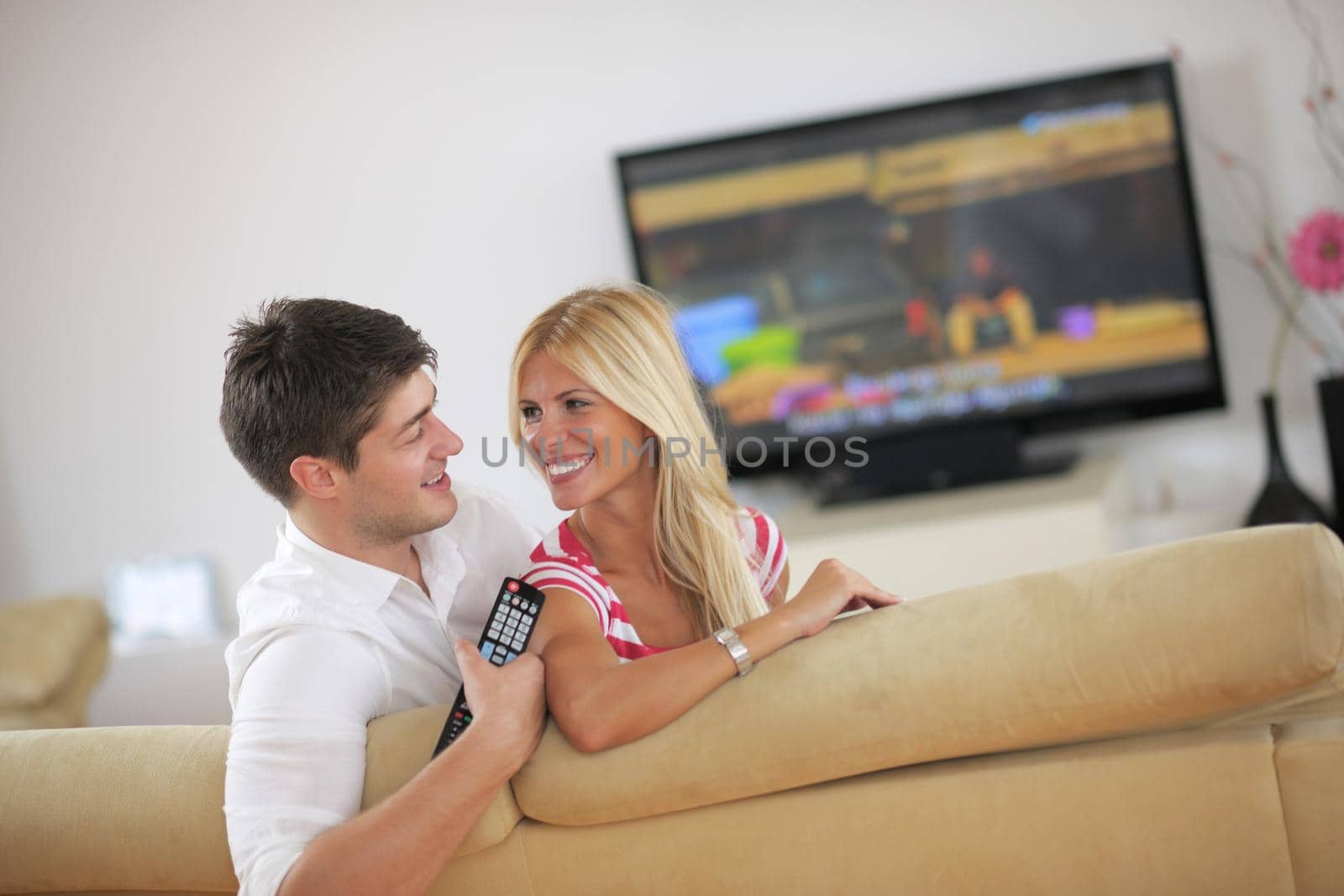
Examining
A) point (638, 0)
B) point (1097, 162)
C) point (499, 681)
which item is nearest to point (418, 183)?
point (638, 0)

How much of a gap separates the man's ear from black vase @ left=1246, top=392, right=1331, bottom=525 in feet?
8.64

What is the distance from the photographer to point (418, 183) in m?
4.17

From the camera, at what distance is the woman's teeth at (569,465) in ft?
5.51

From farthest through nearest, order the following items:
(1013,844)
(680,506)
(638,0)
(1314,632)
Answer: (638,0)
(680,506)
(1013,844)
(1314,632)

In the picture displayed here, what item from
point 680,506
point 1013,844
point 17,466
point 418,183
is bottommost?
point 1013,844

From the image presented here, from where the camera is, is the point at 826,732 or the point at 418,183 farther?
the point at 418,183

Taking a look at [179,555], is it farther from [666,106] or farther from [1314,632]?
[1314,632]

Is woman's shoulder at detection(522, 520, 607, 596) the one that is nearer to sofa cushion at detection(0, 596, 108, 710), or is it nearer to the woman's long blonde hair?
the woman's long blonde hair

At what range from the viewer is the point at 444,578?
167cm

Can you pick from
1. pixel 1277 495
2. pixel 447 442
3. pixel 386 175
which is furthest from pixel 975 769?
pixel 386 175

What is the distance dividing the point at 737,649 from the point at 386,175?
10.9 feet

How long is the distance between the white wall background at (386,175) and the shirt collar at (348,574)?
2.62m

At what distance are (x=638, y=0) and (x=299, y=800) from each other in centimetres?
322

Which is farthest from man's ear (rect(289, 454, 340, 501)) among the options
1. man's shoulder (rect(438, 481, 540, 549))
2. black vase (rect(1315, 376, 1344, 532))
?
black vase (rect(1315, 376, 1344, 532))
